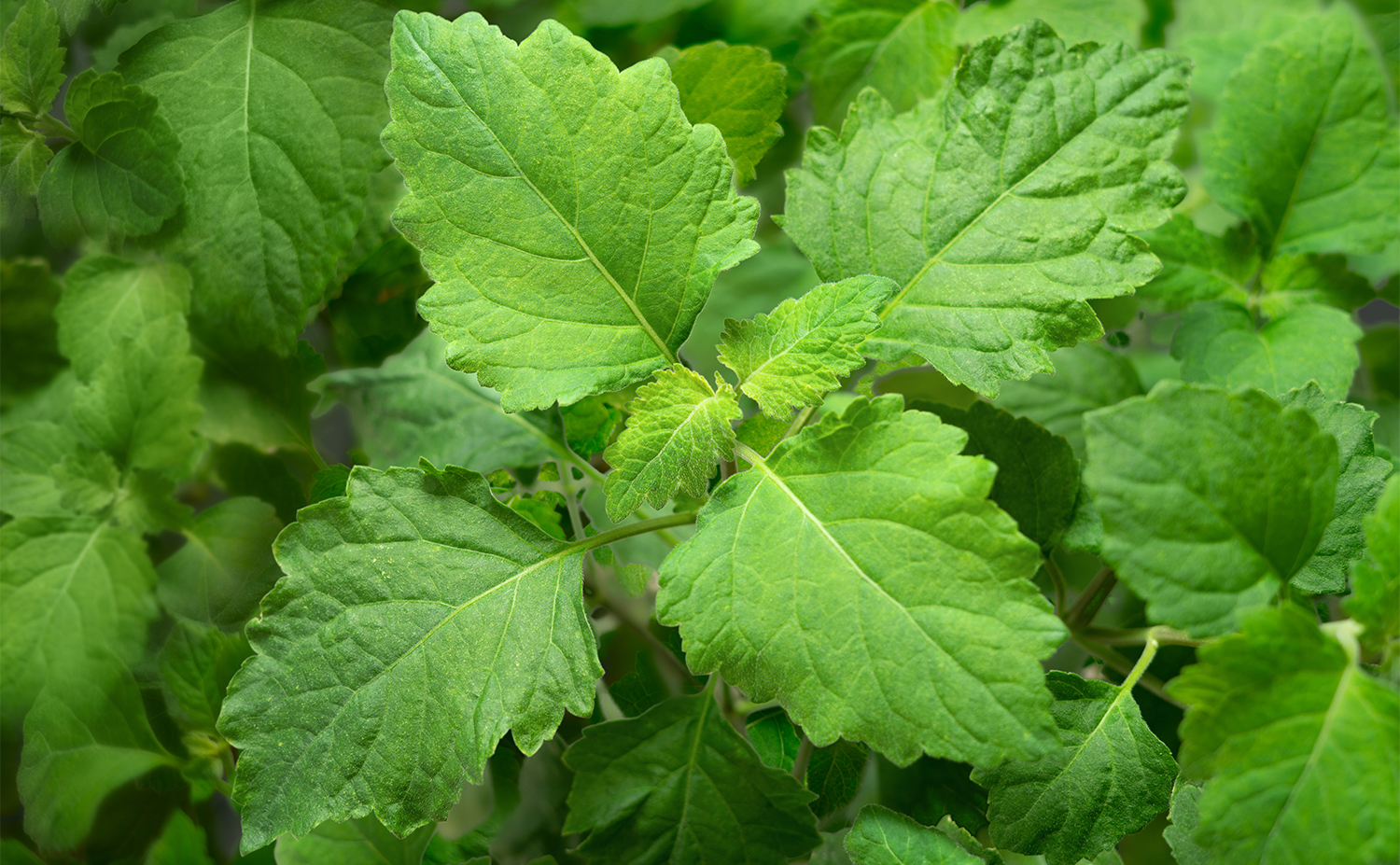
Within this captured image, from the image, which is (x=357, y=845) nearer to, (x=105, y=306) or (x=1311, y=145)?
(x=105, y=306)

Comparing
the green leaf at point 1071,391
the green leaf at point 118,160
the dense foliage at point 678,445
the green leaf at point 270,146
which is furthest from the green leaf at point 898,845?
the green leaf at point 118,160

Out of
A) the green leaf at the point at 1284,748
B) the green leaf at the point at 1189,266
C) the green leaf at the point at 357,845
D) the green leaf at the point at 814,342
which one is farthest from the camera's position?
the green leaf at the point at 1189,266

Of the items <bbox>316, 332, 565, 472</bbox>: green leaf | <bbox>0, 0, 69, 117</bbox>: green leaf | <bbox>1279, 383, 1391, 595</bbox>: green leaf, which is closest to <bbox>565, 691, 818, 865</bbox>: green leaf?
<bbox>316, 332, 565, 472</bbox>: green leaf

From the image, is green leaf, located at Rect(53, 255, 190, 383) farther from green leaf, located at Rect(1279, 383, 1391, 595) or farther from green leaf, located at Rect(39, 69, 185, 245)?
green leaf, located at Rect(1279, 383, 1391, 595)

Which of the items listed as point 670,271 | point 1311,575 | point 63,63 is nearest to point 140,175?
point 63,63

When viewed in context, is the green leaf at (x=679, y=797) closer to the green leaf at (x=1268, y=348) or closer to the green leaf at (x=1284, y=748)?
the green leaf at (x=1284, y=748)
